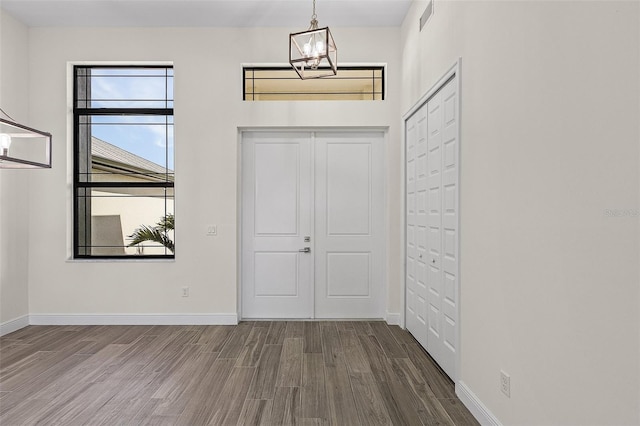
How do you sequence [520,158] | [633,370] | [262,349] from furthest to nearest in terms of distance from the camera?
[262,349] < [520,158] < [633,370]

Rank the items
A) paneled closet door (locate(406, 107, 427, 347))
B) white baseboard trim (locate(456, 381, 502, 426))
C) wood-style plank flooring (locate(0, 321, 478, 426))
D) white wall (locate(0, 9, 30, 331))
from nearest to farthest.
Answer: white baseboard trim (locate(456, 381, 502, 426)) < wood-style plank flooring (locate(0, 321, 478, 426)) < paneled closet door (locate(406, 107, 427, 347)) < white wall (locate(0, 9, 30, 331))

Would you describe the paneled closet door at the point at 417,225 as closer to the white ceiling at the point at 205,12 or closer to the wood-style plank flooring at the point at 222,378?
the wood-style plank flooring at the point at 222,378

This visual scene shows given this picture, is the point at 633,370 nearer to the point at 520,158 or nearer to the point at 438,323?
the point at 520,158

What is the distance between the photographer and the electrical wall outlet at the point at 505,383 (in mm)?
2033

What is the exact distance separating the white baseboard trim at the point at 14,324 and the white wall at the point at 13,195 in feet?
0.08

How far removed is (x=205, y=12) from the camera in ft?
13.3

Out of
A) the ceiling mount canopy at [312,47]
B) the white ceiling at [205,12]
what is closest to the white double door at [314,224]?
the white ceiling at [205,12]

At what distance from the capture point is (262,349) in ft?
11.6

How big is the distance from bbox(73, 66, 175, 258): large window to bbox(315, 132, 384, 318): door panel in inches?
68.7

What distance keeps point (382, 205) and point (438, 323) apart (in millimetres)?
1693

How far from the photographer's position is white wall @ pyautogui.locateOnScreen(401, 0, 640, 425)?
132 cm

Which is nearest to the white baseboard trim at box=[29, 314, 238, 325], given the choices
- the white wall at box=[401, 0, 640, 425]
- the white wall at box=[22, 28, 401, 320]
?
the white wall at box=[22, 28, 401, 320]

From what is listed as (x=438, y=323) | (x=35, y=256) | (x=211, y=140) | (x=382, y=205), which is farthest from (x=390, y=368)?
(x=35, y=256)

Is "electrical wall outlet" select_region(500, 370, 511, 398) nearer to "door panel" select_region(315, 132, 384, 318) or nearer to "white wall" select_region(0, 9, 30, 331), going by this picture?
"door panel" select_region(315, 132, 384, 318)
